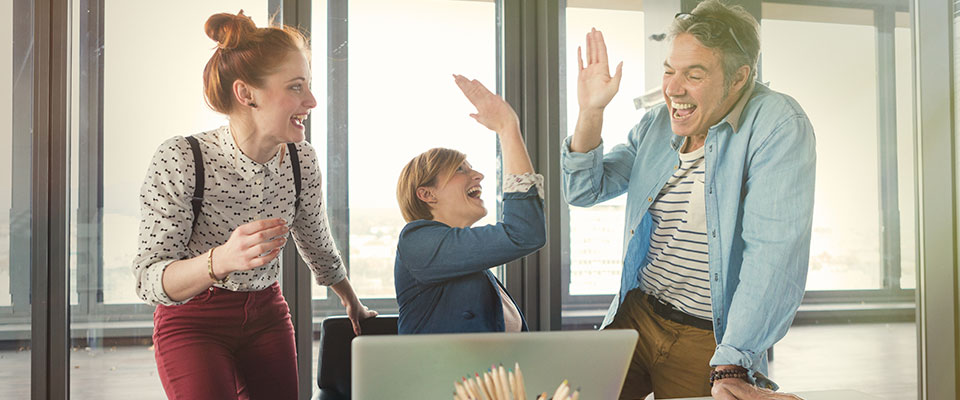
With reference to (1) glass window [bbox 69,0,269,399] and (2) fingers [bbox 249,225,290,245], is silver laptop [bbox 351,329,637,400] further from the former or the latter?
(1) glass window [bbox 69,0,269,399]

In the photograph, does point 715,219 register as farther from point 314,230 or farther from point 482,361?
point 314,230

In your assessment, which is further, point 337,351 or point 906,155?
point 906,155

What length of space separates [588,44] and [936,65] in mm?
1144

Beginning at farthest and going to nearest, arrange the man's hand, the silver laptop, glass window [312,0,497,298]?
1. glass window [312,0,497,298]
2. the man's hand
3. the silver laptop

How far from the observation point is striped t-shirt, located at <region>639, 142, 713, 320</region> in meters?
1.92

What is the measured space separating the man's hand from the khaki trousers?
0.35 feet

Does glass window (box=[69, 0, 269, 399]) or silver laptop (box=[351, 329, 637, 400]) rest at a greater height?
glass window (box=[69, 0, 269, 399])

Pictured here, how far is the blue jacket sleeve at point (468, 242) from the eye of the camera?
200cm

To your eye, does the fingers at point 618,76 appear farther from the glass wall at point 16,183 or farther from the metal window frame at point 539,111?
the glass wall at point 16,183

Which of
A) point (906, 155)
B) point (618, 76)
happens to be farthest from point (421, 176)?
point (906, 155)

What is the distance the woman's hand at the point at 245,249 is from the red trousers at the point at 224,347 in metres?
0.17

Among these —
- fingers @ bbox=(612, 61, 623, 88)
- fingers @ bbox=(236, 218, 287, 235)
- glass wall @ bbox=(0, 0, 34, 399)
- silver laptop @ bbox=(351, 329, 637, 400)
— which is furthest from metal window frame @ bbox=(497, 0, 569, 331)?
glass wall @ bbox=(0, 0, 34, 399)

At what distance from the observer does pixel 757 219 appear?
5.99ft

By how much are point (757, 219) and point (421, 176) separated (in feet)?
3.48
